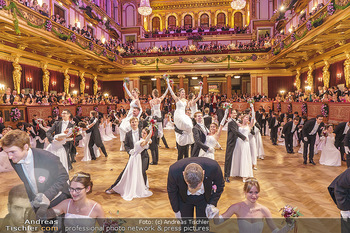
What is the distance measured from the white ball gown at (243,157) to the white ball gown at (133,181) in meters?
2.22

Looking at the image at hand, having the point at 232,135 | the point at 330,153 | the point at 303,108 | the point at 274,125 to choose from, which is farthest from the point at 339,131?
the point at 303,108

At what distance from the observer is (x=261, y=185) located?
517 centimetres

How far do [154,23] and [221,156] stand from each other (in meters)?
26.2

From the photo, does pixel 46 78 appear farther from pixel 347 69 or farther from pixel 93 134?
pixel 347 69

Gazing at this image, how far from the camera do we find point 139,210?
399 centimetres

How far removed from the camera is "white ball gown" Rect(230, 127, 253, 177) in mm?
5312

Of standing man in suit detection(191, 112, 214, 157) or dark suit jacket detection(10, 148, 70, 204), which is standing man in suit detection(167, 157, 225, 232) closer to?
dark suit jacket detection(10, 148, 70, 204)

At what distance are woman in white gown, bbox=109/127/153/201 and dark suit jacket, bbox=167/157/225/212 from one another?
1.89m

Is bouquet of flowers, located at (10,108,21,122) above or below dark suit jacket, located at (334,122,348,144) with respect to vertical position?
above

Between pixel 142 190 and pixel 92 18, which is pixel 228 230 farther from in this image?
pixel 92 18

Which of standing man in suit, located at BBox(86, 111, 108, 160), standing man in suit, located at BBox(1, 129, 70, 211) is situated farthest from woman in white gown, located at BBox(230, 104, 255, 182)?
standing man in suit, located at BBox(86, 111, 108, 160)

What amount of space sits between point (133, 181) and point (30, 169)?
239 cm

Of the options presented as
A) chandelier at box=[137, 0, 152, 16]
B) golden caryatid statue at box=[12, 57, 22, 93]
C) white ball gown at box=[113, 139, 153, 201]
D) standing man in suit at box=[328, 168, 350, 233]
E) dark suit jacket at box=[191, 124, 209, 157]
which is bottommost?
white ball gown at box=[113, 139, 153, 201]

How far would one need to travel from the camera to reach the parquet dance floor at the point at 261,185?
401cm
